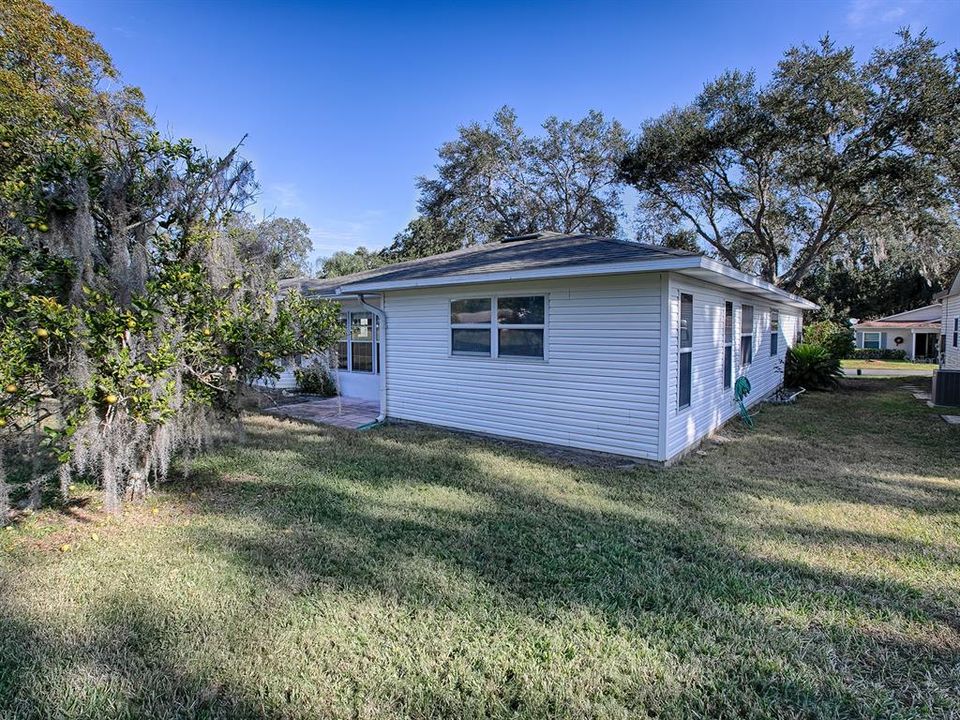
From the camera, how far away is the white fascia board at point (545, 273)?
5492 millimetres

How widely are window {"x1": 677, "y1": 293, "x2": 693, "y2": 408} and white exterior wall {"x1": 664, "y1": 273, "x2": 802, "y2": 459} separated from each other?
116 mm

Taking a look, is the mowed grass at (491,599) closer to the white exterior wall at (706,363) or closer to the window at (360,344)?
the white exterior wall at (706,363)

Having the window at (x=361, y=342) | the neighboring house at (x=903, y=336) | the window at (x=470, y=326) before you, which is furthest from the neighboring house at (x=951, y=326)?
the window at (x=361, y=342)

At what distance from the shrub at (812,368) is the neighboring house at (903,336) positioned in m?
18.0

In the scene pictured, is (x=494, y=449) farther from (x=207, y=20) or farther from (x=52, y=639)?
(x=207, y=20)

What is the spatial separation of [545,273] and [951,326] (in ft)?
51.0

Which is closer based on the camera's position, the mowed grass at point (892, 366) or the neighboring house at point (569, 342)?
the neighboring house at point (569, 342)

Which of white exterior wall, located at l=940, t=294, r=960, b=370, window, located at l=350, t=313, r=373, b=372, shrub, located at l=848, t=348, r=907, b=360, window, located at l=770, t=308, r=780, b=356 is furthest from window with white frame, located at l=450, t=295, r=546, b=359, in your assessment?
shrub, located at l=848, t=348, r=907, b=360

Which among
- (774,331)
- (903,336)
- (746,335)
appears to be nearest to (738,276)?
(746,335)

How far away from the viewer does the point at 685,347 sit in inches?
261

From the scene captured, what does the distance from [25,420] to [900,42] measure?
62.6 feet

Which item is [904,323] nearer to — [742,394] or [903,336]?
[903,336]

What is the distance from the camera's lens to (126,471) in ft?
15.0

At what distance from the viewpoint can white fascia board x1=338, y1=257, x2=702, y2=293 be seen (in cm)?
549
